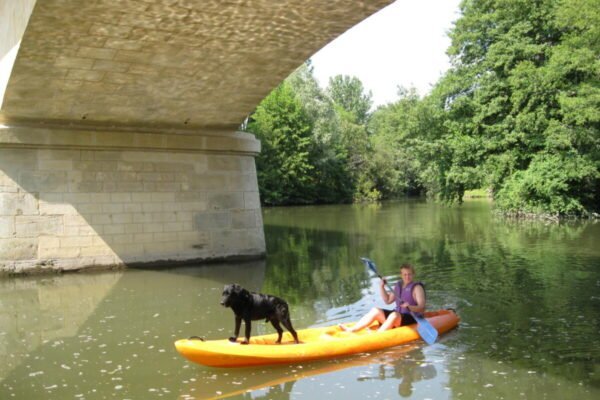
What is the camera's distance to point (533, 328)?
669cm

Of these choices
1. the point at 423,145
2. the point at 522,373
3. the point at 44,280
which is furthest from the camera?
the point at 423,145

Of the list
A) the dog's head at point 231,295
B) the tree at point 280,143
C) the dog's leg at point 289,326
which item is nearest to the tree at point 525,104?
the tree at point 280,143

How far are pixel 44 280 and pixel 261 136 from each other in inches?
1026

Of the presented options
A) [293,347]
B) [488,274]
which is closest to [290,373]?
[293,347]

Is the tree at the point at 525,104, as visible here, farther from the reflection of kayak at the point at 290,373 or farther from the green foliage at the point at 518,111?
the reflection of kayak at the point at 290,373

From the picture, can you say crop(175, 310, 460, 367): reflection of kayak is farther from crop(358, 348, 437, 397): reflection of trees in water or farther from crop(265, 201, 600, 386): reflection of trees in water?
crop(265, 201, 600, 386): reflection of trees in water

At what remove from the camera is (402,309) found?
6.50m

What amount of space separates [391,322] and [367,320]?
0.24 meters

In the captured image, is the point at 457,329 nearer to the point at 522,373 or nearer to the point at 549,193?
the point at 522,373

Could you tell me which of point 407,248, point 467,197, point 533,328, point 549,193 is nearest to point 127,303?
point 533,328

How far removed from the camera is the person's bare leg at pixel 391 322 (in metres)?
6.27

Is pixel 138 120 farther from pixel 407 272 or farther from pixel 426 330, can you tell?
pixel 426 330

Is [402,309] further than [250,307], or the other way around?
[402,309]

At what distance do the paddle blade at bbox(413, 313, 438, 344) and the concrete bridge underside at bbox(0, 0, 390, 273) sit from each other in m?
3.54
